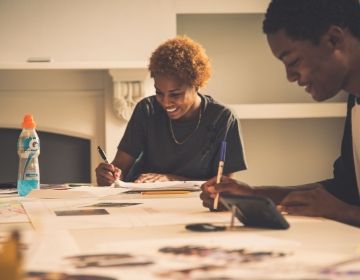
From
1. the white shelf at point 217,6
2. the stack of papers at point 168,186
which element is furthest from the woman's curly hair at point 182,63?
the white shelf at point 217,6

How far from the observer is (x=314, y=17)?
1528mm

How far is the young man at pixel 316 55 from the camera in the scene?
4.82 feet

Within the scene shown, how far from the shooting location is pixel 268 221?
50.4 inches

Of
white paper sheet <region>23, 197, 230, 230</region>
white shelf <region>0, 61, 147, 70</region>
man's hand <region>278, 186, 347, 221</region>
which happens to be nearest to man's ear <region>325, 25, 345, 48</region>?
man's hand <region>278, 186, 347, 221</region>

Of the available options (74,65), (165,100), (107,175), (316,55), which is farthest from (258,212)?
(74,65)

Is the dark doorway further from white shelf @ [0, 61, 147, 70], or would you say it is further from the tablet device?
the tablet device

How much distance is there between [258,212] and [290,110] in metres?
2.69

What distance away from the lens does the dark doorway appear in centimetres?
378

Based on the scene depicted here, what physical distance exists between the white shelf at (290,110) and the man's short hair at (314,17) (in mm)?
2288

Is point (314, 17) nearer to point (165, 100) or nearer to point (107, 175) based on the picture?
point (107, 175)

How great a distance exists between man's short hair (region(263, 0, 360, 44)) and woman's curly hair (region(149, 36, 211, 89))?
4.14 feet

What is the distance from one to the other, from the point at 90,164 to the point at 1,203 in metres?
1.99

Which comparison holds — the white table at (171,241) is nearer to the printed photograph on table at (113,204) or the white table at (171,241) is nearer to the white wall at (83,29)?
the printed photograph on table at (113,204)

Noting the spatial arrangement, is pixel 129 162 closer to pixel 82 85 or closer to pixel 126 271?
pixel 82 85
